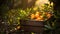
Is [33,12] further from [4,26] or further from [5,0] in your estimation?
[4,26]

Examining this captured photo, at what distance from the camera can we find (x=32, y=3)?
573cm

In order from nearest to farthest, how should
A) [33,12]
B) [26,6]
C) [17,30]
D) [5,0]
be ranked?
[17,30]
[5,0]
[33,12]
[26,6]

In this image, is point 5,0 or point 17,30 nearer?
point 17,30

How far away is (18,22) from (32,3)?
156cm

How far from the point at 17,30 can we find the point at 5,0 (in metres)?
0.88

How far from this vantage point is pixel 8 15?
14.2 feet

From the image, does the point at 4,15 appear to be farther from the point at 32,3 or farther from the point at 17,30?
the point at 32,3

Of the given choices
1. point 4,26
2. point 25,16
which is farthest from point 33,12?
point 4,26

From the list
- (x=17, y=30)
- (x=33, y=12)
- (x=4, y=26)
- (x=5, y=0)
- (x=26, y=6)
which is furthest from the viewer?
(x=26, y=6)

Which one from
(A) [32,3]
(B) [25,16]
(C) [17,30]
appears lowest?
(C) [17,30]

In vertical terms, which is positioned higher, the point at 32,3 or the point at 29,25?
the point at 32,3

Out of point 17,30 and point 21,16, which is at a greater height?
point 21,16

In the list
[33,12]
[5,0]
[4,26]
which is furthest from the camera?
[33,12]

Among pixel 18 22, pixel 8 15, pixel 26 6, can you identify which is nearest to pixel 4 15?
pixel 8 15
